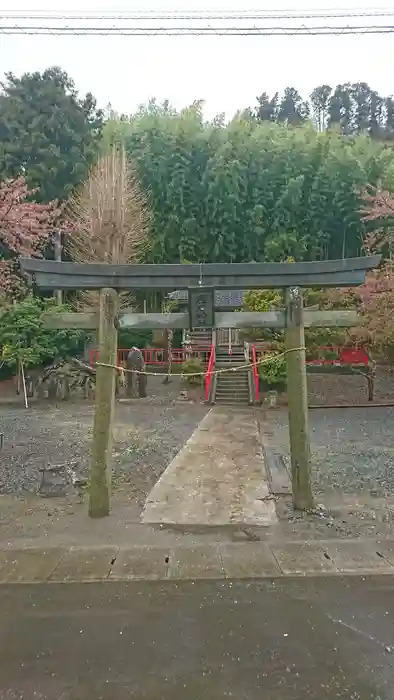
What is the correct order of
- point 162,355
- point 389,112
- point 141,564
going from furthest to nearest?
point 389,112, point 162,355, point 141,564

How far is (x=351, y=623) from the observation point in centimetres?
321

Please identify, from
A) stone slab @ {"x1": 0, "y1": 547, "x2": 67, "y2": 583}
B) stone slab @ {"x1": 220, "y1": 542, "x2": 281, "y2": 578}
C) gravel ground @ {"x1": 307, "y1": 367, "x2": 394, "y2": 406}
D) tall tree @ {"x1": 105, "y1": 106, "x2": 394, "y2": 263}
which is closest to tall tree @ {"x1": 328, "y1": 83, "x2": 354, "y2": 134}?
tall tree @ {"x1": 105, "y1": 106, "x2": 394, "y2": 263}

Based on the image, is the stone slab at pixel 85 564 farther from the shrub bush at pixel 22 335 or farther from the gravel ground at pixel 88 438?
the shrub bush at pixel 22 335

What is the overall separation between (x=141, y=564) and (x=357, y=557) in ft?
5.51

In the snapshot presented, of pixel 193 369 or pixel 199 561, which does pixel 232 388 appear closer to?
pixel 193 369

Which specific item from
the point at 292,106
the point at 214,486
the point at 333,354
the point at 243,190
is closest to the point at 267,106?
the point at 292,106

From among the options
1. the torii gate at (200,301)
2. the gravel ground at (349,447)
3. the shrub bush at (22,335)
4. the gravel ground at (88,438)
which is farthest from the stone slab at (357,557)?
the shrub bush at (22,335)

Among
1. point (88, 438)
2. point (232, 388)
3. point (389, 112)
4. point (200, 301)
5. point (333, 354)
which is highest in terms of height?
point (389, 112)

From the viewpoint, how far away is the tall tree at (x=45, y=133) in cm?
2148

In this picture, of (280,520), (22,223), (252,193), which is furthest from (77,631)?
(252,193)

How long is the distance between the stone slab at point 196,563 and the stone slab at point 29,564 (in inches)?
35.9

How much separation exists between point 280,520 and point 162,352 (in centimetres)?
1590

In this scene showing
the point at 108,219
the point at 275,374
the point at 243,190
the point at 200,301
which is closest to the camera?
the point at 200,301

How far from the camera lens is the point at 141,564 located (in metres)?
4.12
